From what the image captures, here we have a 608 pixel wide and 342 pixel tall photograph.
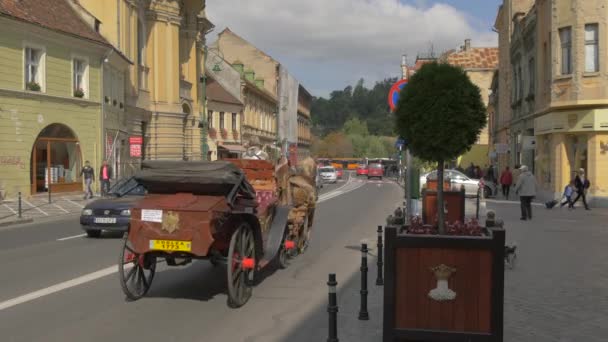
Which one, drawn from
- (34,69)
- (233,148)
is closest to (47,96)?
(34,69)

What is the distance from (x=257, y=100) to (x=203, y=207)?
2434 inches

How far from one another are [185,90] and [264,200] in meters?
36.9

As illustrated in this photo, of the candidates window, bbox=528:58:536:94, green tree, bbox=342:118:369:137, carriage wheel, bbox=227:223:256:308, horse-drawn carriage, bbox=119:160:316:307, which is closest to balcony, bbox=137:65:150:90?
window, bbox=528:58:536:94

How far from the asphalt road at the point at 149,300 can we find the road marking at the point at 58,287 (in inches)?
0.5

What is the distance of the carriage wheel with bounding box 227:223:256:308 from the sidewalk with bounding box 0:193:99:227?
12.4m

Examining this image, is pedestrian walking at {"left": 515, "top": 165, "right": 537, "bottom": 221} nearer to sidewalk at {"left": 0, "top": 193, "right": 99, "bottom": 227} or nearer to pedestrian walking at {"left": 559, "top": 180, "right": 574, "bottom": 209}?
pedestrian walking at {"left": 559, "top": 180, "right": 574, "bottom": 209}

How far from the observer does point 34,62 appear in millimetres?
25969

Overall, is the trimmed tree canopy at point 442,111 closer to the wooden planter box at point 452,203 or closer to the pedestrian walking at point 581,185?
the wooden planter box at point 452,203

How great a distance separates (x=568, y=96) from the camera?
25.6 metres

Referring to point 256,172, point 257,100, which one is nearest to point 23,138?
point 256,172

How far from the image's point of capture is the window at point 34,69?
25.4 metres

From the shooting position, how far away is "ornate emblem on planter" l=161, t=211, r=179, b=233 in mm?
7098

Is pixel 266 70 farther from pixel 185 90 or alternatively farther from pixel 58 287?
pixel 58 287

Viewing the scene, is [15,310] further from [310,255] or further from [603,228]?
[603,228]
